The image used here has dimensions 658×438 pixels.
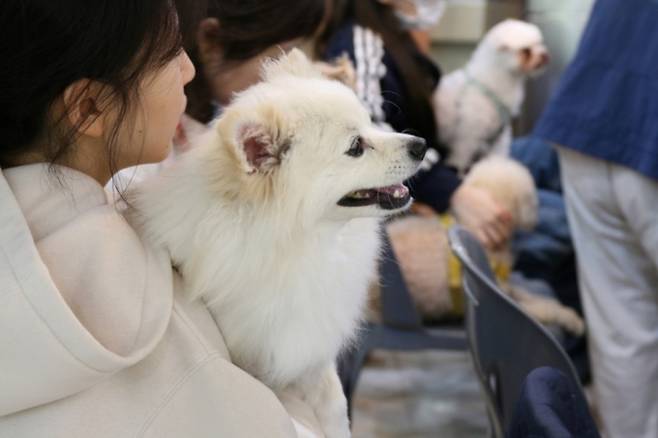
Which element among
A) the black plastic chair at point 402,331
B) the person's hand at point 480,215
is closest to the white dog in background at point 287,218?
the black plastic chair at point 402,331

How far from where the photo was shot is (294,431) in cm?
67

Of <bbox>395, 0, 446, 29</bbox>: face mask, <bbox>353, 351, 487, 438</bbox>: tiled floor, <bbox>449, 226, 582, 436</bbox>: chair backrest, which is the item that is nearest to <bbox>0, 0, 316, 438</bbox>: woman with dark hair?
<bbox>449, 226, 582, 436</bbox>: chair backrest

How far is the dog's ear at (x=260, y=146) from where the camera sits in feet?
2.32

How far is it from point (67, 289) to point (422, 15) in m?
1.75

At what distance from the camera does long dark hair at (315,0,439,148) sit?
183cm

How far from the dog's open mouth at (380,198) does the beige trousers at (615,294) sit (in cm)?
90

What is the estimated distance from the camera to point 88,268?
61cm

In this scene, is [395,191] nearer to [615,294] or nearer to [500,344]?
[500,344]

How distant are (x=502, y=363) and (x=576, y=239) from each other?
0.76 metres

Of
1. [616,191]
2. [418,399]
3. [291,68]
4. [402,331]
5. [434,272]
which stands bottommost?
[418,399]

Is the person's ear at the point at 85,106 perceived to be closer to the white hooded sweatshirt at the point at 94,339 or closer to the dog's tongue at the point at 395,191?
the white hooded sweatshirt at the point at 94,339

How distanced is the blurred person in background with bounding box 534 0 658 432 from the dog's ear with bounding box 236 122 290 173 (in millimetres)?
1010

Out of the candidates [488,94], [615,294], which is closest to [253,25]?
[615,294]

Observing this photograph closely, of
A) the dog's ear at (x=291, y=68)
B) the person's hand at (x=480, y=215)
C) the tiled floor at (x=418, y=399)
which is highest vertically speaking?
the dog's ear at (x=291, y=68)
